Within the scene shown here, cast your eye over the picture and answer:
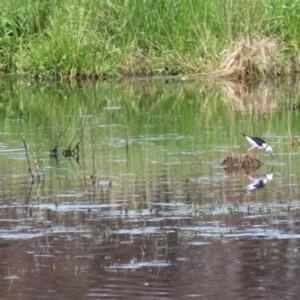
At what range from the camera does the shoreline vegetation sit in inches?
939

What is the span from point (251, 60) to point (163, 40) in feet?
6.96

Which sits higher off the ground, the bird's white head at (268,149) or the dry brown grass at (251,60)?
the dry brown grass at (251,60)

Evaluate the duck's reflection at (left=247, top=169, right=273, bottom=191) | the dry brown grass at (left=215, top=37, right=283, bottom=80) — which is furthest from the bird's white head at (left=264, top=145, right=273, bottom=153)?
the dry brown grass at (left=215, top=37, right=283, bottom=80)

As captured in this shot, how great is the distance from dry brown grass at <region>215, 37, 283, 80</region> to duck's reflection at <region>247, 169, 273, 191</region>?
1148cm

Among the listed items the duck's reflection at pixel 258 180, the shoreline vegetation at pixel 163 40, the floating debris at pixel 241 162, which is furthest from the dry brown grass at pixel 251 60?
the duck's reflection at pixel 258 180

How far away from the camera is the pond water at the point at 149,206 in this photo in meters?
8.09

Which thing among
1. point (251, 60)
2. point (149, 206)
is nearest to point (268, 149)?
point (149, 206)

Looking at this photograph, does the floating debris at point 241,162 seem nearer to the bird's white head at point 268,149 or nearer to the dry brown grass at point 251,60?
the bird's white head at point 268,149

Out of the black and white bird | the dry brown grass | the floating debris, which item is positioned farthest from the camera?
the dry brown grass

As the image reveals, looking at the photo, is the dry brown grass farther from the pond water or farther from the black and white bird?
the black and white bird

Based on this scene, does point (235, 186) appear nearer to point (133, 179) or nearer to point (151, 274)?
point (133, 179)

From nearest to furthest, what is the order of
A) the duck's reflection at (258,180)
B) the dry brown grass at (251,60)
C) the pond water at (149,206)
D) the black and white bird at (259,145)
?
1. the pond water at (149,206)
2. the duck's reflection at (258,180)
3. the black and white bird at (259,145)
4. the dry brown grass at (251,60)

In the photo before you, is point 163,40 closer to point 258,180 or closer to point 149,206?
point 258,180

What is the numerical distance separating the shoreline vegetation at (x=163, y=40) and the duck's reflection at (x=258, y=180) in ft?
38.1
